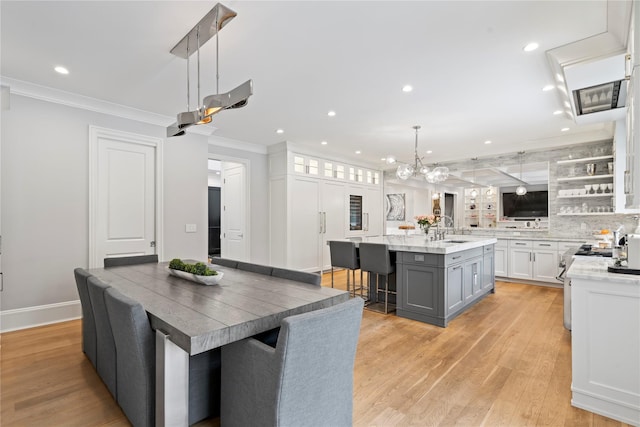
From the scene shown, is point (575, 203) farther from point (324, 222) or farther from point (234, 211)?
point (234, 211)

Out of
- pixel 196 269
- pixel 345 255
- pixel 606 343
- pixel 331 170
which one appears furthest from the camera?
pixel 331 170

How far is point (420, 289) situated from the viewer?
3533mm

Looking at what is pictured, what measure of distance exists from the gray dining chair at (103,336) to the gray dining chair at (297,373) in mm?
913

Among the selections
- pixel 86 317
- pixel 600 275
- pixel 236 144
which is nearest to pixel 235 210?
pixel 236 144

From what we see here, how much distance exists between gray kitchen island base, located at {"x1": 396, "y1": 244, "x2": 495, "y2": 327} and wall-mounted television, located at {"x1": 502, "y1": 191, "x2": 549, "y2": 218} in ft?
9.89

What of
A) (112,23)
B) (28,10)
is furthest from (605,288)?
(28,10)

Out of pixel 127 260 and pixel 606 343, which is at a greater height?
pixel 127 260

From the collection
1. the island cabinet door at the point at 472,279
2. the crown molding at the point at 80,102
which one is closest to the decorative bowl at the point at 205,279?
the crown molding at the point at 80,102

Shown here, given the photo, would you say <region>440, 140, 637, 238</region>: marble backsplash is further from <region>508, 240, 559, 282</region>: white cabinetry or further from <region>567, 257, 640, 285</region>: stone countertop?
<region>567, 257, 640, 285</region>: stone countertop

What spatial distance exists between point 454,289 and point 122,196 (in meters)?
4.35

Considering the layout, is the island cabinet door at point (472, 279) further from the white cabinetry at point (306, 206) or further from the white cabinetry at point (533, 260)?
the white cabinetry at point (306, 206)

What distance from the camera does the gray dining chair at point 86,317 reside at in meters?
2.26

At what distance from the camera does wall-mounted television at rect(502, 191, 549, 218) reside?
5898 millimetres

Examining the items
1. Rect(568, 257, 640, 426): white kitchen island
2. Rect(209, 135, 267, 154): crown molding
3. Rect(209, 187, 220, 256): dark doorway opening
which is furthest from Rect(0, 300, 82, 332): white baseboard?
Rect(209, 187, 220, 256): dark doorway opening
